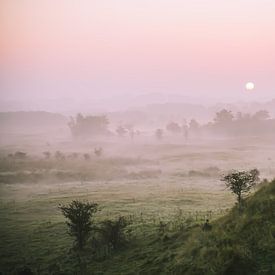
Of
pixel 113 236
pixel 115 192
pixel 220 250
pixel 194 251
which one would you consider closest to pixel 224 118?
pixel 115 192

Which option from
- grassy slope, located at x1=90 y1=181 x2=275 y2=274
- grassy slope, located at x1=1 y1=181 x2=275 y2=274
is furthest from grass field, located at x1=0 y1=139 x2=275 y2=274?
grassy slope, located at x1=90 y1=181 x2=275 y2=274

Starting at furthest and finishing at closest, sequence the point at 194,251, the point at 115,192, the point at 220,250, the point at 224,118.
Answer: the point at 224,118
the point at 115,192
the point at 194,251
the point at 220,250

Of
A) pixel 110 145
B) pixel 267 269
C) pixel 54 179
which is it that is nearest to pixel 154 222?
pixel 267 269

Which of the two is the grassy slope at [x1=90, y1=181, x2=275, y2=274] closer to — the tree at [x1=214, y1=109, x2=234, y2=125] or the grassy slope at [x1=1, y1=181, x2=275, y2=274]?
the grassy slope at [x1=1, y1=181, x2=275, y2=274]

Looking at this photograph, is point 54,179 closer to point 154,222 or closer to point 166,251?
point 154,222

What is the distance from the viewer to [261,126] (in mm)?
186750

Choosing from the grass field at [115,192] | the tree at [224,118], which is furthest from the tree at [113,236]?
the tree at [224,118]

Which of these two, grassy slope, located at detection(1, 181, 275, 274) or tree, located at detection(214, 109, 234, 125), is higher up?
tree, located at detection(214, 109, 234, 125)

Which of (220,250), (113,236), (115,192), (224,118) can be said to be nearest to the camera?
(220,250)

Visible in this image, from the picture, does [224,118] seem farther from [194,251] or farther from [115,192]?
[194,251]

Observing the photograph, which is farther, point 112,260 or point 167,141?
point 167,141

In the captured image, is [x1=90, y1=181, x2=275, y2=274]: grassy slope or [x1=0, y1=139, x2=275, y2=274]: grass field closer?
[x1=90, y1=181, x2=275, y2=274]: grassy slope

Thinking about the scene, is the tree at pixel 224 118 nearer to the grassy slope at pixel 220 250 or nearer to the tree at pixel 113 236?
the tree at pixel 113 236

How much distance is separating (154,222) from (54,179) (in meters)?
59.6
